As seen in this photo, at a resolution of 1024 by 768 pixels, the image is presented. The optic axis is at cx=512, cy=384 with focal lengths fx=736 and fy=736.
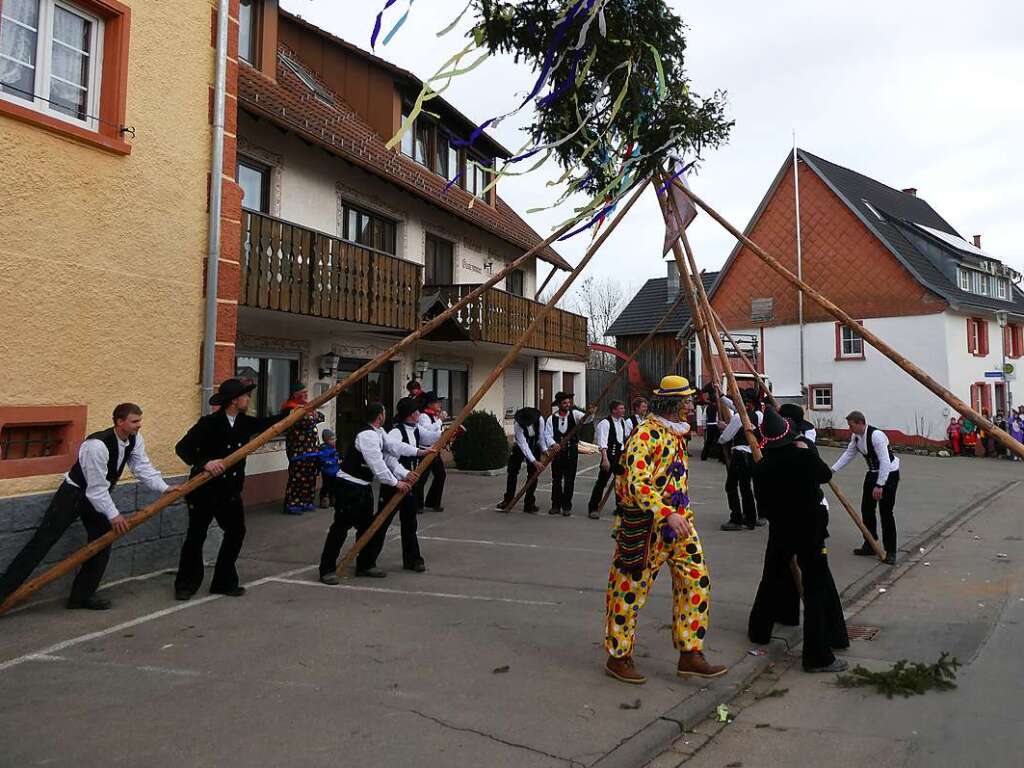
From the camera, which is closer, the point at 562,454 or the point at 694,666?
the point at 694,666

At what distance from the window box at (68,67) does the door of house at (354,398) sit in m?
7.34

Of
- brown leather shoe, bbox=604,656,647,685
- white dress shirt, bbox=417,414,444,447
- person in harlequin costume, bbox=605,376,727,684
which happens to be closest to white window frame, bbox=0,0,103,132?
white dress shirt, bbox=417,414,444,447

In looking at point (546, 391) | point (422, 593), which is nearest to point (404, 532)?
point (422, 593)

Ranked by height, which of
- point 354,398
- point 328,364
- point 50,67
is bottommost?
point 354,398

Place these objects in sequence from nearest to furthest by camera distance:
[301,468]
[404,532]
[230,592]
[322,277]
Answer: [230,592] → [404,532] → [301,468] → [322,277]

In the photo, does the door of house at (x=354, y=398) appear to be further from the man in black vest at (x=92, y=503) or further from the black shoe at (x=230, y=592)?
the man in black vest at (x=92, y=503)

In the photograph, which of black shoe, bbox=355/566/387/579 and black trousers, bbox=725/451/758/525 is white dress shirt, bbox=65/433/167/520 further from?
black trousers, bbox=725/451/758/525

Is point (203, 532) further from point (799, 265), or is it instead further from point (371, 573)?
point (799, 265)

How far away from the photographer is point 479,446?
50.3 ft

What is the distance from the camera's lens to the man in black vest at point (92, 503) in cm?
539

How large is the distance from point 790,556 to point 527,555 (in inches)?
137

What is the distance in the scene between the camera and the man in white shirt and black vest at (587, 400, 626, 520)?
33.6 ft

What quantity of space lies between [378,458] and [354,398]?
7639 millimetres

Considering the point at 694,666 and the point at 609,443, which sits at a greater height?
the point at 609,443
